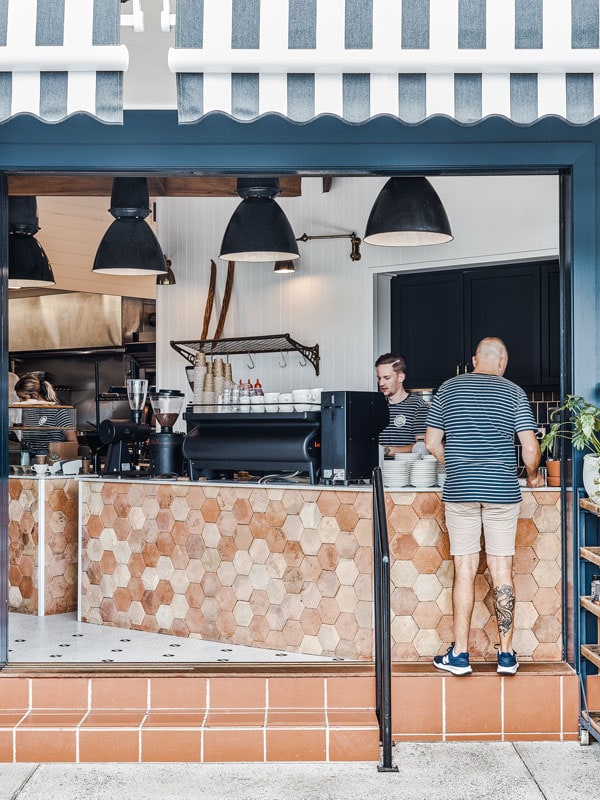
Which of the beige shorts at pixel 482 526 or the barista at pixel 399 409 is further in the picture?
the barista at pixel 399 409

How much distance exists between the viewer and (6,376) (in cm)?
422

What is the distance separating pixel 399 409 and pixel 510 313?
5.52 ft

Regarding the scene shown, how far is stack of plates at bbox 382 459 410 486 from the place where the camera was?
470 cm

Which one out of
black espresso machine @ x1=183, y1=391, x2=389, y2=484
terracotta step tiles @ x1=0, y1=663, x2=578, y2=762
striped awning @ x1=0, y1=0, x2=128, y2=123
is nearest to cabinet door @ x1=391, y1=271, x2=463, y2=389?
black espresso machine @ x1=183, y1=391, x2=389, y2=484

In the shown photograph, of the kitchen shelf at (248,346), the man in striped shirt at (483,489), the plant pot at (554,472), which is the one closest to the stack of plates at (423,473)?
the man in striped shirt at (483,489)

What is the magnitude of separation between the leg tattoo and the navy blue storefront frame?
61 centimetres

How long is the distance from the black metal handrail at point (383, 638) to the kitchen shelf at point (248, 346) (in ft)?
12.9

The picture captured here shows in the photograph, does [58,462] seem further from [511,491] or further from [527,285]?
[527,285]

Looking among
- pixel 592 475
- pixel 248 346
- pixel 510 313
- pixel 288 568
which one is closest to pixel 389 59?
pixel 592 475

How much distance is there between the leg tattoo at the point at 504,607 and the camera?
13.7 ft

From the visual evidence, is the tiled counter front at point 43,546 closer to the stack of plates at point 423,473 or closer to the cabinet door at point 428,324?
the stack of plates at point 423,473

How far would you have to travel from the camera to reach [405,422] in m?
6.06

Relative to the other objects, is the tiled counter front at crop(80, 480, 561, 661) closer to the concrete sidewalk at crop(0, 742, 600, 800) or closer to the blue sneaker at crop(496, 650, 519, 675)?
the blue sneaker at crop(496, 650, 519, 675)

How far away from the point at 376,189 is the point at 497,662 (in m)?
4.37
